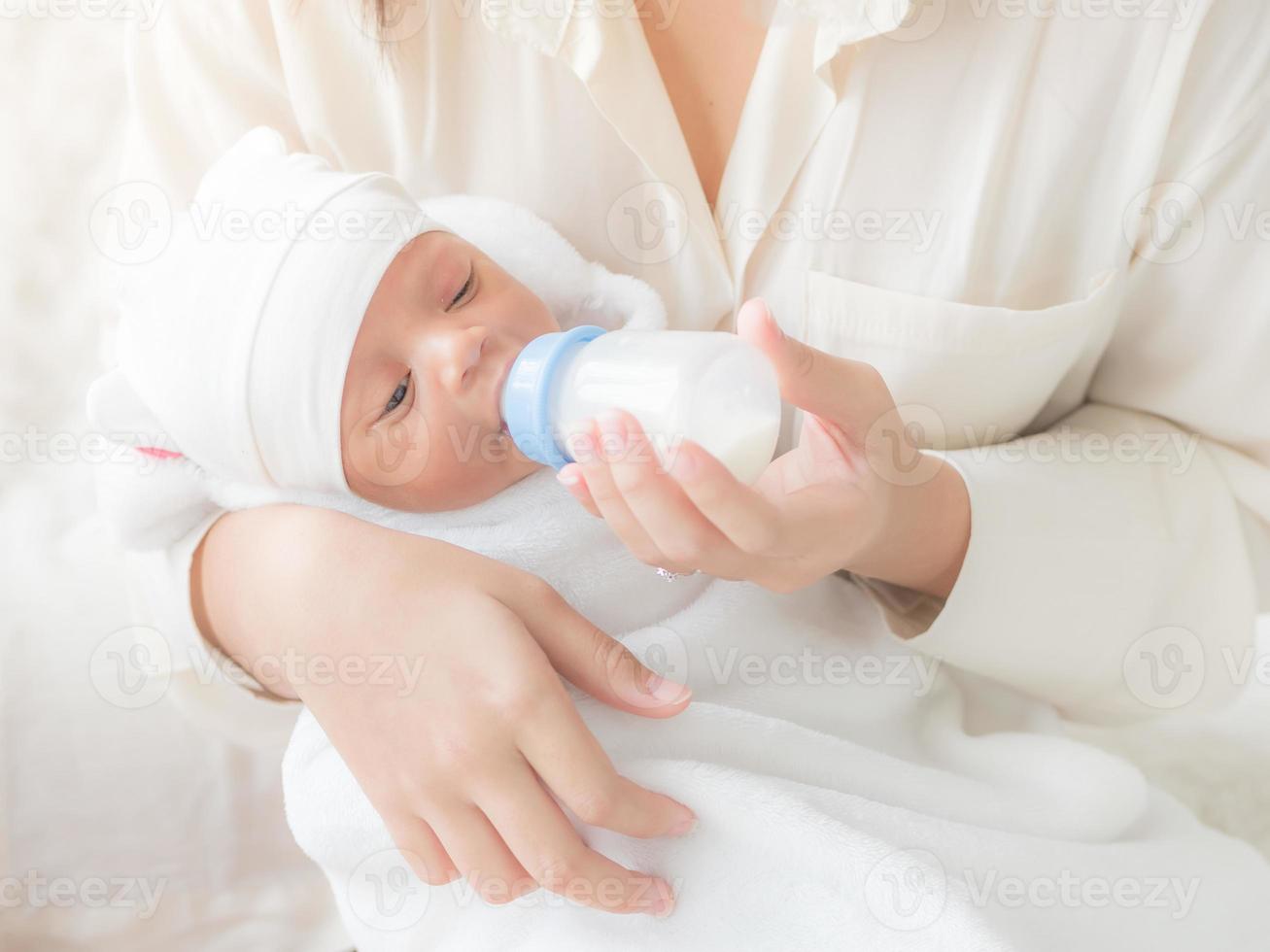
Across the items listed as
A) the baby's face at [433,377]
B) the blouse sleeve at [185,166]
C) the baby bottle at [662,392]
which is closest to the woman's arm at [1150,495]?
the baby bottle at [662,392]

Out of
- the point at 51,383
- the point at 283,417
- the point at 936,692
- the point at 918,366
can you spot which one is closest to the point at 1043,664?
the point at 936,692

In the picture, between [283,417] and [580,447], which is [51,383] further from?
[580,447]

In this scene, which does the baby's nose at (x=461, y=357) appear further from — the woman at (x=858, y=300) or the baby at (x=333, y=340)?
the woman at (x=858, y=300)

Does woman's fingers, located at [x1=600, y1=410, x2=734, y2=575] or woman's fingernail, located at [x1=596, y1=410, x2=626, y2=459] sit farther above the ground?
woman's fingernail, located at [x1=596, y1=410, x2=626, y2=459]

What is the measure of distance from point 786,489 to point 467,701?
27 centimetres

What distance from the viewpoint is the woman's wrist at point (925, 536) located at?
32.9 inches

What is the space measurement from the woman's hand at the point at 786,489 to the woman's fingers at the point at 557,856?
0.20 metres

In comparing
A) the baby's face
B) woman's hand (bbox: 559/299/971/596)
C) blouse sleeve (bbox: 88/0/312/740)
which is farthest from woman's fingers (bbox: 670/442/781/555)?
blouse sleeve (bbox: 88/0/312/740)

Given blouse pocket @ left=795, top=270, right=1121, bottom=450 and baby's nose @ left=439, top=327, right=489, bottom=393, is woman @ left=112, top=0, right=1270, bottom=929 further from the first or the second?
baby's nose @ left=439, top=327, right=489, bottom=393

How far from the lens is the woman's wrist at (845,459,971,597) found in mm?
837

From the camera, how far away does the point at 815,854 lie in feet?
2.52

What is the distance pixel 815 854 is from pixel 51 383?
3.68 feet

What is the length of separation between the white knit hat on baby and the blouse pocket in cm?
35

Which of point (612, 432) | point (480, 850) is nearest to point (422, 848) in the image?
point (480, 850)
